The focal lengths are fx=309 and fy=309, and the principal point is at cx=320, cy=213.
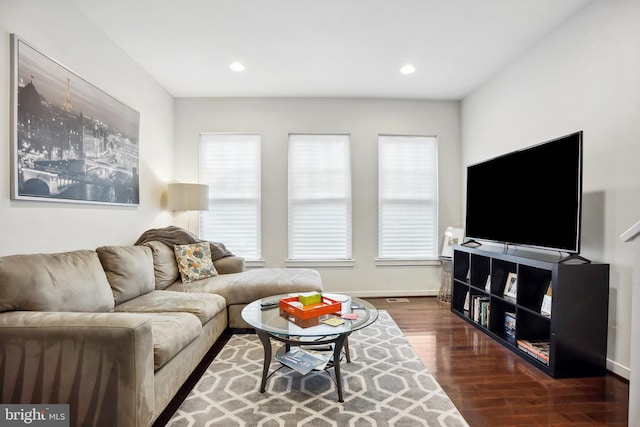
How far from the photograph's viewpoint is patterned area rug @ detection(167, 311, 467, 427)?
1.70 metres

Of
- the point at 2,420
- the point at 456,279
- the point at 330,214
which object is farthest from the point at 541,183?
the point at 2,420

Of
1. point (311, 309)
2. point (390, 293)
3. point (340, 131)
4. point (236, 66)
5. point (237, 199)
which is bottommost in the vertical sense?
point (390, 293)

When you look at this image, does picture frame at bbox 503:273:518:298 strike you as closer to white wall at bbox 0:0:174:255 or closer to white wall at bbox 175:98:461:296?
white wall at bbox 175:98:461:296

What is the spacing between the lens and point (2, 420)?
4.50 ft

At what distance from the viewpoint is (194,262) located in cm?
323

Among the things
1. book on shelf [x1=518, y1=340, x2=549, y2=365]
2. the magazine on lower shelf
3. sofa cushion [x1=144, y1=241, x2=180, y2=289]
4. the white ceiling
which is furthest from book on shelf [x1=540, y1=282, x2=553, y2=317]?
sofa cushion [x1=144, y1=241, x2=180, y2=289]

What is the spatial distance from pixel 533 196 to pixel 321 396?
7.41 feet

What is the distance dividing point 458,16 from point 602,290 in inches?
90.8

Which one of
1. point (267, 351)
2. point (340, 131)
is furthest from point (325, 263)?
point (267, 351)

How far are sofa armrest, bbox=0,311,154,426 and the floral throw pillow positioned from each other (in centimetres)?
171

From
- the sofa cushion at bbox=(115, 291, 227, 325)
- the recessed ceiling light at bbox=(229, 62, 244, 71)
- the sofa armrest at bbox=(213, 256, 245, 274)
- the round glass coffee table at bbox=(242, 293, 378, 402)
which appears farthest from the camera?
the sofa armrest at bbox=(213, 256, 245, 274)

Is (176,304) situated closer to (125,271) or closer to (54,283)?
(125,271)

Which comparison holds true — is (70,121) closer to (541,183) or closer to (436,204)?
(541,183)

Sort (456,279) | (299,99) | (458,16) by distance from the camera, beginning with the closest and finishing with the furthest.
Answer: (458,16), (456,279), (299,99)
